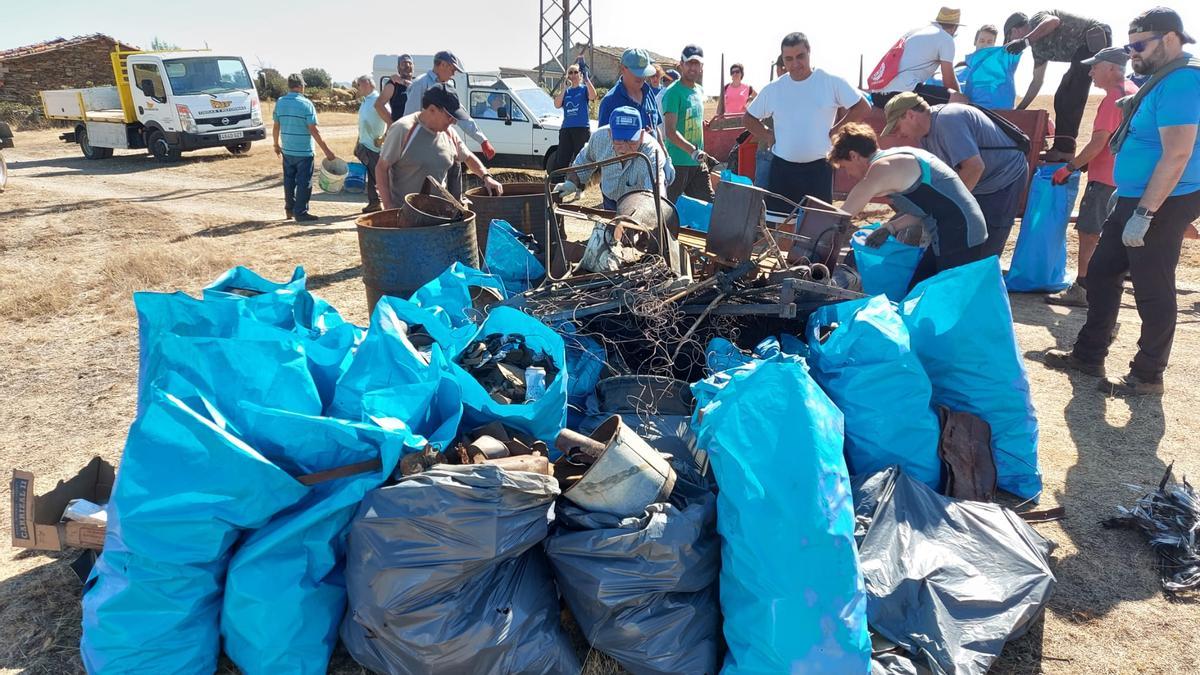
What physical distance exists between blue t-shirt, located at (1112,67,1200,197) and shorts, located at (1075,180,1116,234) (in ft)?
5.10

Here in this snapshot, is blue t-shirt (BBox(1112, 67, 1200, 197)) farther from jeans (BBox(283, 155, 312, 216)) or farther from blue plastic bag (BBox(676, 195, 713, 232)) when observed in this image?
jeans (BBox(283, 155, 312, 216))

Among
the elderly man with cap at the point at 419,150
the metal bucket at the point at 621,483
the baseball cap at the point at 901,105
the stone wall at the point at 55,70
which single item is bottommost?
the metal bucket at the point at 621,483

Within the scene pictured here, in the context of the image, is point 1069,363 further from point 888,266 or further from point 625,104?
point 625,104

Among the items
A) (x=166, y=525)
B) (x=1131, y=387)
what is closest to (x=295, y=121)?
(x=166, y=525)

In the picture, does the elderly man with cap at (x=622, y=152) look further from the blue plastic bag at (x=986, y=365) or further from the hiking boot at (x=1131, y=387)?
the hiking boot at (x=1131, y=387)

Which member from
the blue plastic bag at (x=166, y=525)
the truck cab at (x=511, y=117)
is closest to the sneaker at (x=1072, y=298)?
the blue plastic bag at (x=166, y=525)

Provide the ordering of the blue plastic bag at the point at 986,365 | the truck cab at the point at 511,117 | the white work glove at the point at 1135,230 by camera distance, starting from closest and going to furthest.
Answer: the blue plastic bag at the point at 986,365, the white work glove at the point at 1135,230, the truck cab at the point at 511,117

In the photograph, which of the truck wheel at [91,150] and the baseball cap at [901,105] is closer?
the baseball cap at [901,105]

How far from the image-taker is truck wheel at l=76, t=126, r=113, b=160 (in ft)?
52.3

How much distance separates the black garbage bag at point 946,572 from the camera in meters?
2.11

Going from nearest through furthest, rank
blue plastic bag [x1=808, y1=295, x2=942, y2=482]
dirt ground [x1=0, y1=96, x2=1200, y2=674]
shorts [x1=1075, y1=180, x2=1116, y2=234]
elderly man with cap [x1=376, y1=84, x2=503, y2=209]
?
dirt ground [x1=0, y1=96, x2=1200, y2=674] < blue plastic bag [x1=808, y1=295, x2=942, y2=482] < elderly man with cap [x1=376, y1=84, x2=503, y2=209] < shorts [x1=1075, y1=180, x2=1116, y2=234]

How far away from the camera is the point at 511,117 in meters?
11.8

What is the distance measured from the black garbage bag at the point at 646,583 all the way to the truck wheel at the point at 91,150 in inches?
702

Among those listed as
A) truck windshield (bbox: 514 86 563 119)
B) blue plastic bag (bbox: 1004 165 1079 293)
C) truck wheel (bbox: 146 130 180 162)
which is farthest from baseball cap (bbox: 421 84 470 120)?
truck wheel (bbox: 146 130 180 162)
